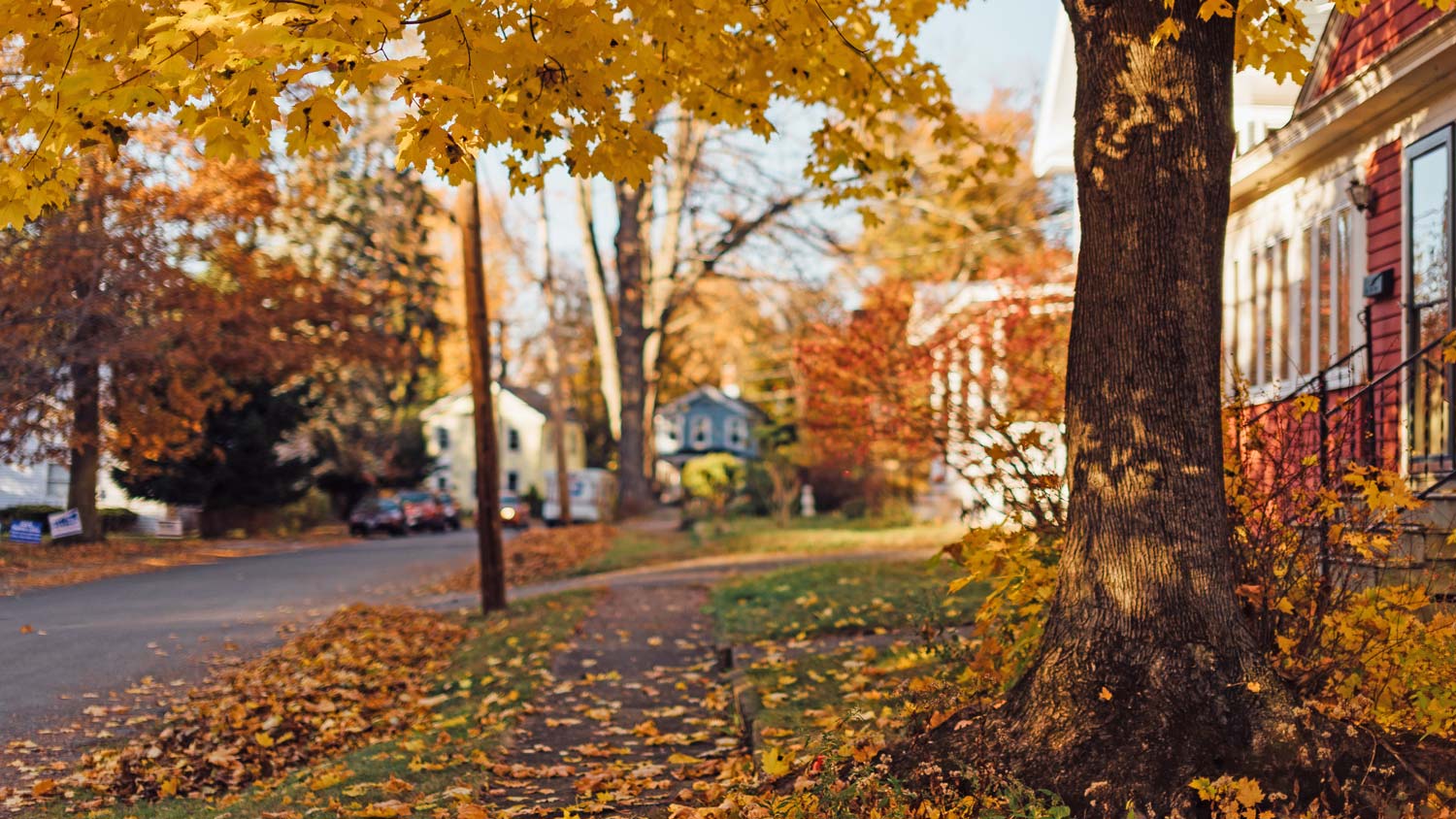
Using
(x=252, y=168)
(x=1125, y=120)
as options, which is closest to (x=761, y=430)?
(x=252, y=168)

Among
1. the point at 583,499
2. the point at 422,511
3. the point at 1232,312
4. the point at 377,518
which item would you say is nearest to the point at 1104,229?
the point at 1232,312

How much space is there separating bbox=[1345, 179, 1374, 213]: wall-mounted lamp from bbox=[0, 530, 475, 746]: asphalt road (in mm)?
10451

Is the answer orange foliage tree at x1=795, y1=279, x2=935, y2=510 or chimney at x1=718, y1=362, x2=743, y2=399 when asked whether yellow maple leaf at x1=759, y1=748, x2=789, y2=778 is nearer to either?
orange foliage tree at x1=795, y1=279, x2=935, y2=510

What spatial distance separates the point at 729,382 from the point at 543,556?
222 feet

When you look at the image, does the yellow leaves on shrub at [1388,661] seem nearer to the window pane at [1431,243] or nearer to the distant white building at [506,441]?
the window pane at [1431,243]

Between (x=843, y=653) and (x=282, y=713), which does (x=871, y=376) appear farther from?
(x=282, y=713)

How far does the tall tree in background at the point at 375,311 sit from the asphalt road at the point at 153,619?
45.2 feet

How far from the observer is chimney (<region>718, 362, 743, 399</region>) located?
83819 mm

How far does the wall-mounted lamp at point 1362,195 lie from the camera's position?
10148mm

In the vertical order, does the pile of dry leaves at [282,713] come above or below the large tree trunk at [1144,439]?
below

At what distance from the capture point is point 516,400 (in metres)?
67.3

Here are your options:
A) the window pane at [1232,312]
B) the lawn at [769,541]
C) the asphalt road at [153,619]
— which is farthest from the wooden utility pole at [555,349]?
the window pane at [1232,312]

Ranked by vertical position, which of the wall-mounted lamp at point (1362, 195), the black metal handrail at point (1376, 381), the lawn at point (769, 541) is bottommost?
the lawn at point (769, 541)

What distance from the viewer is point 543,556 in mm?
23250
